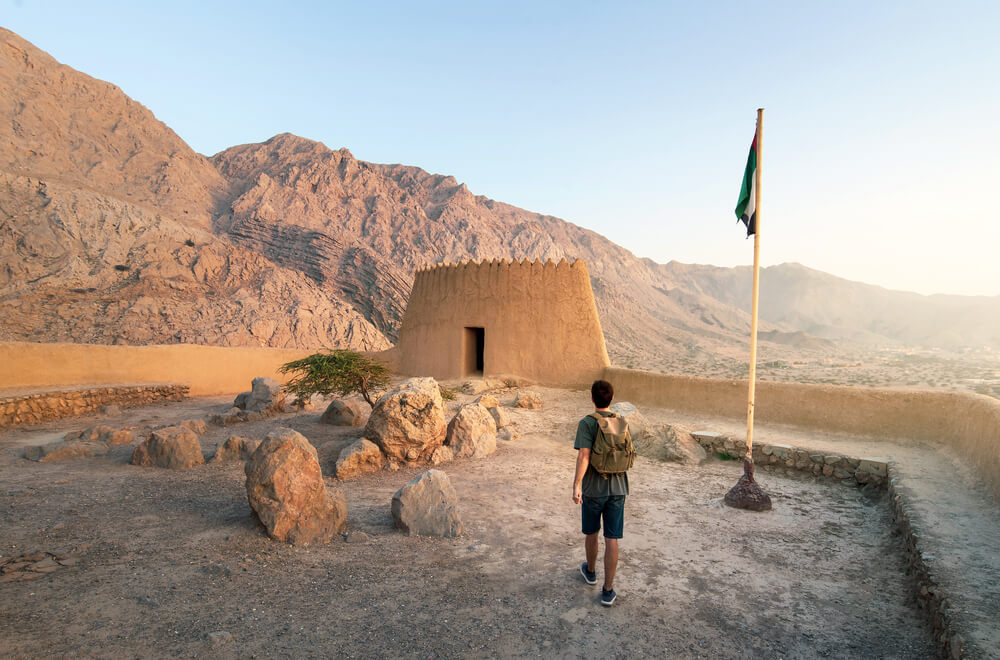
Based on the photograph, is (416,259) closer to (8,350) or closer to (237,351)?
(237,351)

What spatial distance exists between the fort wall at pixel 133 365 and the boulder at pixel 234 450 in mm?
7370

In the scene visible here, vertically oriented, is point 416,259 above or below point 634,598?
above

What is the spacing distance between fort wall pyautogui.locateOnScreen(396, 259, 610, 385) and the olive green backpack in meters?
9.21

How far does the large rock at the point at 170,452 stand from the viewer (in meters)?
7.04

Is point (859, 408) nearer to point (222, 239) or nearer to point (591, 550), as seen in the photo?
point (591, 550)

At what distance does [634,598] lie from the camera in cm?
392

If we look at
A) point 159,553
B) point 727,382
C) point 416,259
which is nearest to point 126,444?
point 159,553

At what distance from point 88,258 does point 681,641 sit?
105ft

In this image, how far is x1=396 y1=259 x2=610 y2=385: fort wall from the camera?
43.5 feet

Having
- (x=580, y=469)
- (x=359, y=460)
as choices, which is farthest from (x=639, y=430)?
(x=580, y=469)

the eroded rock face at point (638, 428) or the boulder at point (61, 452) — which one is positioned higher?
the eroded rock face at point (638, 428)

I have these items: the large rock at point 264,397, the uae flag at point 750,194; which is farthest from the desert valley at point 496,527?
the uae flag at point 750,194

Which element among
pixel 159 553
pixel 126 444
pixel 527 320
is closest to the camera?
pixel 159 553

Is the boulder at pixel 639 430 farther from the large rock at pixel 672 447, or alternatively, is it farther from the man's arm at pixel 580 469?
the man's arm at pixel 580 469
